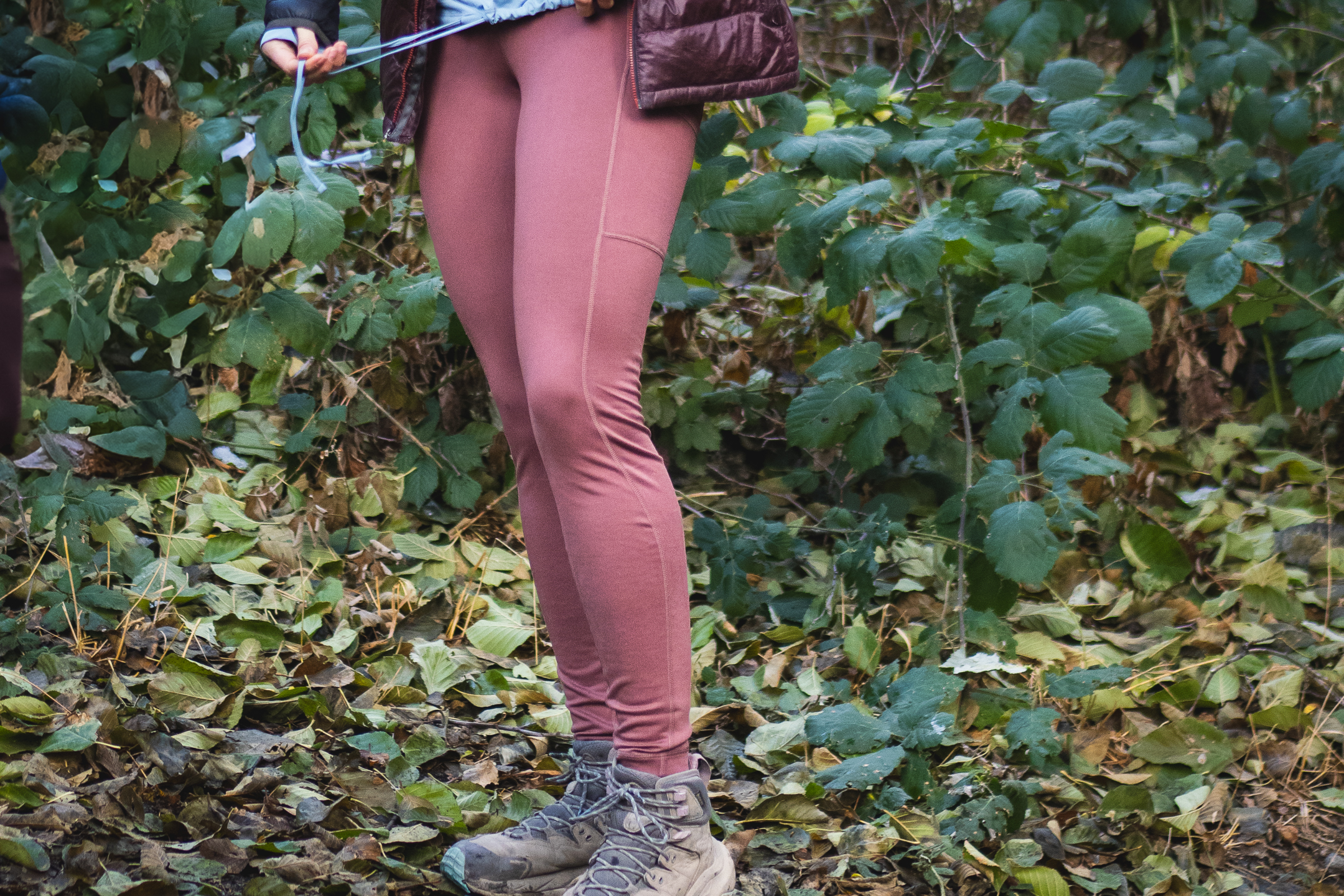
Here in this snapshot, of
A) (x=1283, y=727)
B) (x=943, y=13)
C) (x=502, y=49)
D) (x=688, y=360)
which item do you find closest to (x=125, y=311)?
(x=688, y=360)

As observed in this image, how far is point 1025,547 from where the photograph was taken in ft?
6.73

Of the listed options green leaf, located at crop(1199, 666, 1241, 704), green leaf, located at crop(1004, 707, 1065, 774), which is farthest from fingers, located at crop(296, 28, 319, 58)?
green leaf, located at crop(1199, 666, 1241, 704)

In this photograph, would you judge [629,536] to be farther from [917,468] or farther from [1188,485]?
[1188,485]

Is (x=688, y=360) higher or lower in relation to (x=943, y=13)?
lower

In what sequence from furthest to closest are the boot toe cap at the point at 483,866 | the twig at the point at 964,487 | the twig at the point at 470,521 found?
the twig at the point at 470,521, the twig at the point at 964,487, the boot toe cap at the point at 483,866

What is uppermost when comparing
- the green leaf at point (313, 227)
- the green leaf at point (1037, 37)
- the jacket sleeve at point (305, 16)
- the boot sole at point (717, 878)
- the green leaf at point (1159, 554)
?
the jacket sleeve at point (305, 16)

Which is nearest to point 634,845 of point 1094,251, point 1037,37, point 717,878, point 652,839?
point 652,839

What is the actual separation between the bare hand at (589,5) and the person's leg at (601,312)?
0.02 meters

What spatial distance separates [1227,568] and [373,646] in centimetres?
213

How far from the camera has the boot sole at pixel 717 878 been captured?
1578 mm

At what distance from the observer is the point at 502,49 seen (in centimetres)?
156

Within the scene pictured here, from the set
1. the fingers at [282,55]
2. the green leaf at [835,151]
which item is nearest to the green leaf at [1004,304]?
the green leaf at [835,151]

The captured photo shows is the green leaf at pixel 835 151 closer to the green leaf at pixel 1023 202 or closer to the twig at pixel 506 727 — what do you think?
the green leaf at pixel 1023 202

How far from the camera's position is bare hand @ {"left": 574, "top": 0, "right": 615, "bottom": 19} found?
1424 mm
